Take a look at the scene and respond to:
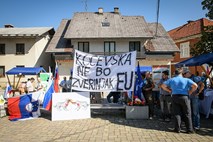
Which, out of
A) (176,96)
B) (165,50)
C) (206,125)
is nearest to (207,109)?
(206,125)

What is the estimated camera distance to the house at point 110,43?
28.0m

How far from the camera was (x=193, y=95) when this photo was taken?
704 centimetres

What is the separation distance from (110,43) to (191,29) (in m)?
13.7

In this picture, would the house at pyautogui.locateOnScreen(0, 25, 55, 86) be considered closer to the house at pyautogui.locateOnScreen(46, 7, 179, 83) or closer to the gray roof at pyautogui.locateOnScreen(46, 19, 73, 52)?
the gray roof at pyautogui.locateOnScreen(46, 19, 73, 52)

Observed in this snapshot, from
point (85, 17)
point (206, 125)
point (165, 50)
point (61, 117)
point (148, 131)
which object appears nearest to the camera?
point (148, 131)

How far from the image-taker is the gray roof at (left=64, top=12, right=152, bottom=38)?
27.9m

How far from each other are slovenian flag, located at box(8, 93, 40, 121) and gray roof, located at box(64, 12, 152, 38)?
62.4ft

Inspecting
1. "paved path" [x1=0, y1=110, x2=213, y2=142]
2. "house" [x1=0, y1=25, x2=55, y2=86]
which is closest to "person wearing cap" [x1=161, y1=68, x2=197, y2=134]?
"paved path" [x1=0, y1=110, x2=213, y2=142]

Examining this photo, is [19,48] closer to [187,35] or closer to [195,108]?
[187,35]

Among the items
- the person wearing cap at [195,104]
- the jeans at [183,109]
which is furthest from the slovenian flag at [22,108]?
the person wearing cap at [195,104]

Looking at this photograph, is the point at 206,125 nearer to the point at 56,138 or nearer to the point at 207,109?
the point at 207,109

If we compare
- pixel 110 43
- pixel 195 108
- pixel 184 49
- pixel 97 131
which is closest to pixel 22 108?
pixel 97 131

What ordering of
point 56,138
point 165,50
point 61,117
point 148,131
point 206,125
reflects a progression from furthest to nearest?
point 165,50 → point 61,117 → point 206,125 → point 148,131 → point 56,138

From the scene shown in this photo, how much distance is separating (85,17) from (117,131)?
89.1 ft
